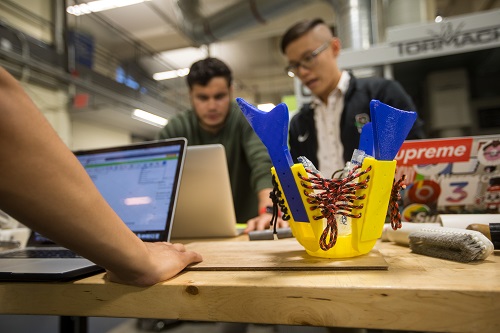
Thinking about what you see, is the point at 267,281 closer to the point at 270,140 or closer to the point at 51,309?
the point at 270,140

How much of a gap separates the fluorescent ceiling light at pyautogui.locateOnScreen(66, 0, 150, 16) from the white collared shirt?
3.64m

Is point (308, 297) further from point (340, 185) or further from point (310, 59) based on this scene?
point (310, 59)

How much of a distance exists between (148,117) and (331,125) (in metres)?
5.14

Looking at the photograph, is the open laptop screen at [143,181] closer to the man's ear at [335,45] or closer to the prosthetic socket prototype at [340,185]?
the prosthetic socket prototype at [340,185]

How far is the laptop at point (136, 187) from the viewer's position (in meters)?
0.79

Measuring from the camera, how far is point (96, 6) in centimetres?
452

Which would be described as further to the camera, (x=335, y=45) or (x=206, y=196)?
(x=335, y=45)

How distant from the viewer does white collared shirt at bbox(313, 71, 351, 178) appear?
1825 mm

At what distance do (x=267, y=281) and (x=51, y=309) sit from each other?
0.33 m

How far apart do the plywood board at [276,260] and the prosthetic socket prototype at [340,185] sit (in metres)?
0.03

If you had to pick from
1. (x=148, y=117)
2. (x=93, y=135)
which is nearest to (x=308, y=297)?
(x=148, y=117)

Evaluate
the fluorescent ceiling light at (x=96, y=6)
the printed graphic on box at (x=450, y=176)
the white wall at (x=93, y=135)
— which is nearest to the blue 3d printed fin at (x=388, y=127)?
the printed graphic on box at (x=450, y=176)

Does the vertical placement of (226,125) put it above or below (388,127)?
above

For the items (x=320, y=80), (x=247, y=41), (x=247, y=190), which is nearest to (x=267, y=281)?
(x=247, y=190)
